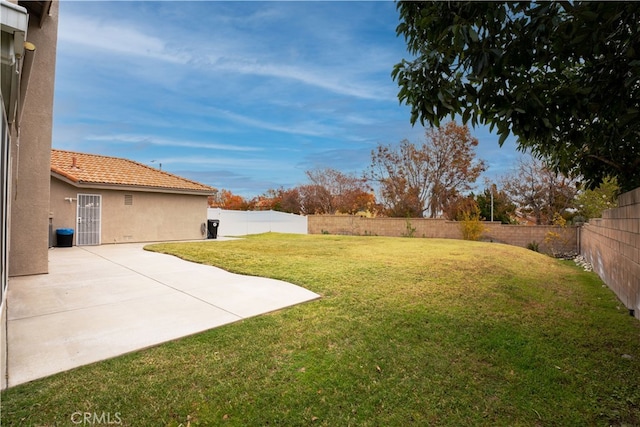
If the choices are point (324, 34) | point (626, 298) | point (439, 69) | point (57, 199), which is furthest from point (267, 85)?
point (626, 298)

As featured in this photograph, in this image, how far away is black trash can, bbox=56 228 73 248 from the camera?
12180 mm

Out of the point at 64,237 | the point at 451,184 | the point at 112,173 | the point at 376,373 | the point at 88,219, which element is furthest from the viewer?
the point at 451,184

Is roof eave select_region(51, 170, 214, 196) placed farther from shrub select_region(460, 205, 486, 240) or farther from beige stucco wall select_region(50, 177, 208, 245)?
shrub select_region(460, 205, 486, 240)

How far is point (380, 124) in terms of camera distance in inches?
955

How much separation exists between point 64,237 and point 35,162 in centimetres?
655

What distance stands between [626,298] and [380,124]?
20.2 metres

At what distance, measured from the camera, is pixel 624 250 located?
597 cm

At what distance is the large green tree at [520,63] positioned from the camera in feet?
9.24

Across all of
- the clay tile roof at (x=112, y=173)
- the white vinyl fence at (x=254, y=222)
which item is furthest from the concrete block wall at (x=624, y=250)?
the white vinyl fence at (x=254, y=222)

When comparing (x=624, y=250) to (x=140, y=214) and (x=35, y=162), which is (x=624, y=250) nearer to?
(x=35, y=162)

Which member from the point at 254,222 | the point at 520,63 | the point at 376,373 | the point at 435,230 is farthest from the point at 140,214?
the point at 435,230

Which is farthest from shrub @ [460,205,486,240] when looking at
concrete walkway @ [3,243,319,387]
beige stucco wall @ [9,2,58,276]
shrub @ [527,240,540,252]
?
beige stucco wall @ [9,2,58,276]

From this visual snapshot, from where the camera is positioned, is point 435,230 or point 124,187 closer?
point 124,187

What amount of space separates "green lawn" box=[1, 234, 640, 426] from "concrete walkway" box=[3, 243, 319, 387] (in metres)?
0.34
